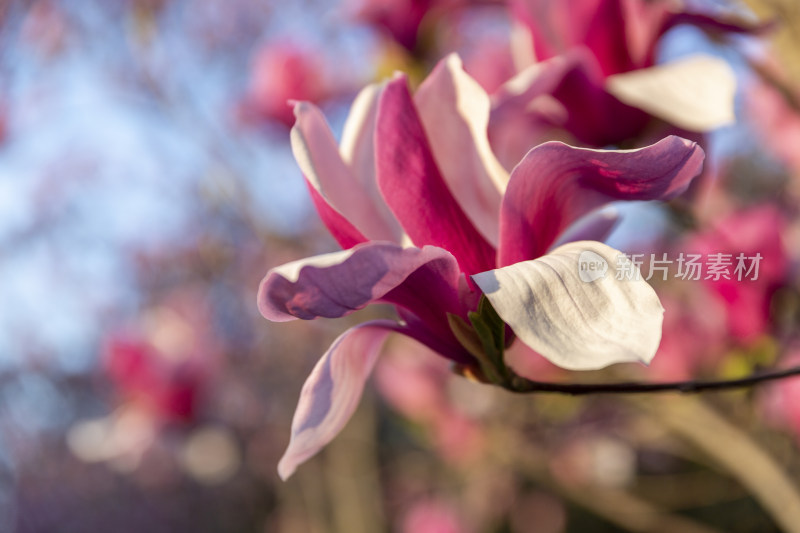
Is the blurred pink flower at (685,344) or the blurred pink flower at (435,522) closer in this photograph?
the blurred pink flower at (685,344)

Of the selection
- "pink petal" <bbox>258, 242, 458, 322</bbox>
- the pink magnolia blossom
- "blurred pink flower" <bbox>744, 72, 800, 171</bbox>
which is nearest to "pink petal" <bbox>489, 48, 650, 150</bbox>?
the pink magnolia blossom

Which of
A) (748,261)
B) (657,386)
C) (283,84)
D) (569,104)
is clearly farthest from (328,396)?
(283,84)

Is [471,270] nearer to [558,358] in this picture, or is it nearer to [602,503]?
[558,358]

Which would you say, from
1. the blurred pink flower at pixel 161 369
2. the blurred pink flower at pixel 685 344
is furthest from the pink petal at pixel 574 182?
the blurred pink flower at pixel 161 369

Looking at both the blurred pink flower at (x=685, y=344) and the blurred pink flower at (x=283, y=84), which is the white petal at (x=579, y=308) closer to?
the blurred pink flower at (x=685, y=344)

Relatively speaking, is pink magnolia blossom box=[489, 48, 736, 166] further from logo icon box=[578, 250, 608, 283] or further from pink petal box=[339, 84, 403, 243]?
logo icon box=[578, 250, 608, 283]

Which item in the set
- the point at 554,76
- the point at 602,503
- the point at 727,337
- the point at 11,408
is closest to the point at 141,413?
the point at 602,503

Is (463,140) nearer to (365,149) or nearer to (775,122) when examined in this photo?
(365,149)
